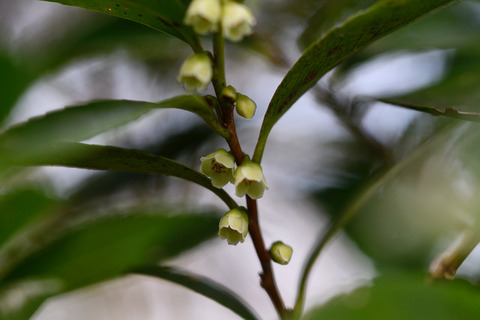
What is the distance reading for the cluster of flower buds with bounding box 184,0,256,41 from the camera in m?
0.62

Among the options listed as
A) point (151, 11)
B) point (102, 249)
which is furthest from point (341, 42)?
point (102, 249)

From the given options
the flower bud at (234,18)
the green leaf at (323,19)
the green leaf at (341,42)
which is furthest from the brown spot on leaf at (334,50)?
the green leaf at (323,19)

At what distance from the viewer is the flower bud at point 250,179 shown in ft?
2.35

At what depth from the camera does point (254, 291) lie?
8.28 feet

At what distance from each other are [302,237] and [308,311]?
1453 millimetres

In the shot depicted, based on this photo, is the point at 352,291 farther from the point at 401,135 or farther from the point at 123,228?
the point at 401,135

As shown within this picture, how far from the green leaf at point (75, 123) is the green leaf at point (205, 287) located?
0.35 m

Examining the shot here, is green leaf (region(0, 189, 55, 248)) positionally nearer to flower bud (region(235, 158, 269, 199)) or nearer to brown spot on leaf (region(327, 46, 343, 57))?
Answer: flower bud (region(235, 158, 269, 199))

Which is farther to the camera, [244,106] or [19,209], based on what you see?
[19,209]

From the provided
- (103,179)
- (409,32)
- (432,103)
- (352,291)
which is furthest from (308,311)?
(103,179)

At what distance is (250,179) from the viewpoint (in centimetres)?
71

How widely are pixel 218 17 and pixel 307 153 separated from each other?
1105 millimetres

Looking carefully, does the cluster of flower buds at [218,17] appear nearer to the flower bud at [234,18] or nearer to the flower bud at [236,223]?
the flower bud at [234,18]

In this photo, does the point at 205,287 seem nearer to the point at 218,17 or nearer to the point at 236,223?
the point at 236,223
